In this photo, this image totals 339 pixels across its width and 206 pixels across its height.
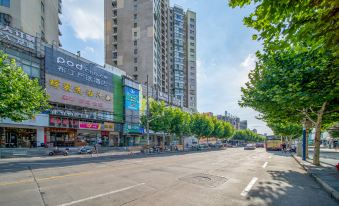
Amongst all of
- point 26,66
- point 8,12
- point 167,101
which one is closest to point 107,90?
point 26,66

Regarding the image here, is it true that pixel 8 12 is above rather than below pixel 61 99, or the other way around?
above

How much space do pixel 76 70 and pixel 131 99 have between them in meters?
14.8

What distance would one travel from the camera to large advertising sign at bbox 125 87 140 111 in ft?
165

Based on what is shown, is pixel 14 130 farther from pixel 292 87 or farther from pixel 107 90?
pixel 292 87

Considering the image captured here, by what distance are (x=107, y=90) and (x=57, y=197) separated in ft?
135

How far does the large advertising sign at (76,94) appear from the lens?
116ft

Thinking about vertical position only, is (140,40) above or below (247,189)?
above

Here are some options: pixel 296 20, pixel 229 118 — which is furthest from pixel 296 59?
pixel 229 118

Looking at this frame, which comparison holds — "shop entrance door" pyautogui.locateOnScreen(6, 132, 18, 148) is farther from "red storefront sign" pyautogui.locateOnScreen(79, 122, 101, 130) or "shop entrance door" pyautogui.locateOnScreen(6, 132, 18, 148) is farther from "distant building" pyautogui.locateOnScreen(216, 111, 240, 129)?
"distant building" pyautogui.locateOnScreen(216, 111, 240, 129)

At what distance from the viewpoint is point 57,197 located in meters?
6.76

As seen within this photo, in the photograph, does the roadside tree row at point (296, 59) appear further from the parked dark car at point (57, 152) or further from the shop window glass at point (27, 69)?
the shop window glass at point (27, 69)

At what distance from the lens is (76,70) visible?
131ft

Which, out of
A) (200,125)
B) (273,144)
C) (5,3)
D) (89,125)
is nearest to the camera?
(5,3)

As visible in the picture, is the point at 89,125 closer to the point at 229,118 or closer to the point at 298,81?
the point at 298,81
